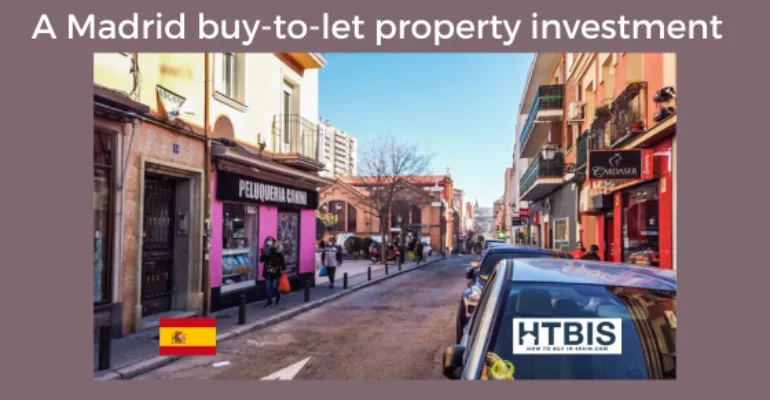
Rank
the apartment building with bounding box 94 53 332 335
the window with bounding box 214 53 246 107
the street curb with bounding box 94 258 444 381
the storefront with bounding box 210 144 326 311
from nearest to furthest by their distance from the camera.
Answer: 1. the street curb with bounding box 94 258 444 381
2. the apartment building with bounding box 94 53 332 335
3. the storefront with bounding box 210 144 326 311
4. the window with bounding box 214 53 246 107

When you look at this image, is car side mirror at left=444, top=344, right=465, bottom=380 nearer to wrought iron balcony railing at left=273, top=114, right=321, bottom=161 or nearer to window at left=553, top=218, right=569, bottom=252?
wrought iron balcony railing at left=273, top=114, right=321, bottom=161

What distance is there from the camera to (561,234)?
27422 millimetres

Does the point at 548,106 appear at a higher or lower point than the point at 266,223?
higher

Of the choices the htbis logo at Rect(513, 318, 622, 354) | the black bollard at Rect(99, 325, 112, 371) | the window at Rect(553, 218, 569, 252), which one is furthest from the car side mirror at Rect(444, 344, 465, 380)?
the window at Rect(553, 218, 569, 252)

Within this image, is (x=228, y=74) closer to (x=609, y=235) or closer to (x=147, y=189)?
(x=147, y=189)

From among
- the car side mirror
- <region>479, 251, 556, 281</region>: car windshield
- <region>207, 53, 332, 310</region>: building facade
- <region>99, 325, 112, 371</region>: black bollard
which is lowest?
<region>99, 325, 112, 371</region>: black bollard

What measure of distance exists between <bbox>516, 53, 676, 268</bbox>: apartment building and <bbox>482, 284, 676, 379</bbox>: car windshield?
164cm

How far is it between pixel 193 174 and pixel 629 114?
370 inches

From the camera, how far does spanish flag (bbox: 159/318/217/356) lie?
509 centimetres

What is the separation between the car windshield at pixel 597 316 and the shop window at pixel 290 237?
1478 cm

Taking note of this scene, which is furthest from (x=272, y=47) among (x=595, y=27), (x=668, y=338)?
(x=668, y=338)

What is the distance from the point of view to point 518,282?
128 inches

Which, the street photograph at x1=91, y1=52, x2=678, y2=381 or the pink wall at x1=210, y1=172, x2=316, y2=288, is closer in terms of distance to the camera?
the street photograph at x1=91, y1=52, x2=678, y2=381

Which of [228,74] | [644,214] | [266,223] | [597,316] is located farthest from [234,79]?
[597,316]
